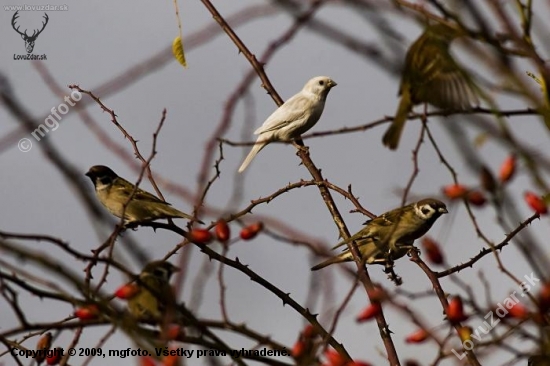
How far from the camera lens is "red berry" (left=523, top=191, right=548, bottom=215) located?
2.81m

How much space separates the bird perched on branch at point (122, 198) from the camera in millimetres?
8266

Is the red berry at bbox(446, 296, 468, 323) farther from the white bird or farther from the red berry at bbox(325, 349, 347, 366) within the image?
the white bird

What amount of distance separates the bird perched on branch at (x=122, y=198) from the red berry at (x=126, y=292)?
15.4 feet

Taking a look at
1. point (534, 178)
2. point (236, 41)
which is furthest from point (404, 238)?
point (534, 178)

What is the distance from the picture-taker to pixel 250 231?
3.20m

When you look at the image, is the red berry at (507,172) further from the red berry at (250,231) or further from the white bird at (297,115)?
the white bird at (297,115)

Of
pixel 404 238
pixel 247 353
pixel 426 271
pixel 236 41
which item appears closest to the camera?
pixel 247 353

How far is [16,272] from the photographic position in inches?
94.6

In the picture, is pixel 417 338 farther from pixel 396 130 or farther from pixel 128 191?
pixel 128 191

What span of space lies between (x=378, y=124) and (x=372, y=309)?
33.5 inches

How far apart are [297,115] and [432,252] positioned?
7.17m

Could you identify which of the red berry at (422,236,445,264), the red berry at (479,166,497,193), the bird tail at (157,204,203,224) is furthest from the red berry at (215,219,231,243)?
the bird tail at (157,204,203,224)

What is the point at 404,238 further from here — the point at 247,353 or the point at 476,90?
the point at 476,90

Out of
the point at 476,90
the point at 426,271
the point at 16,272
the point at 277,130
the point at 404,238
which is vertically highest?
the point at 277,130
